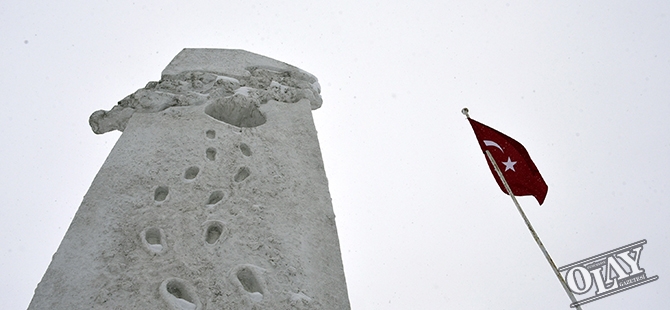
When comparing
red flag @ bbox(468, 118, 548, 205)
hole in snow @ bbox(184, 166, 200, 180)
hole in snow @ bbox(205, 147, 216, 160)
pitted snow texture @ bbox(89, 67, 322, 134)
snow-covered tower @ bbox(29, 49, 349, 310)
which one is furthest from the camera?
red flag @ bbox(468, 118, 548, 205)

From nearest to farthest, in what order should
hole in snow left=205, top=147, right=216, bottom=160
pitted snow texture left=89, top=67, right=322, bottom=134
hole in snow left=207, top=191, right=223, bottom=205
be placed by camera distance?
hole in snow left=207, top=191, right=223, bottom=205
hole in snow left=205, top=147, right=216, bottom=160
pitted snow texture left=89, top=67, right=322, bottom=134

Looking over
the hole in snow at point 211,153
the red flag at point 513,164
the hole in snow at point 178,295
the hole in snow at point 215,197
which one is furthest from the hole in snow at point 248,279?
Result: the red flag at point 513,164

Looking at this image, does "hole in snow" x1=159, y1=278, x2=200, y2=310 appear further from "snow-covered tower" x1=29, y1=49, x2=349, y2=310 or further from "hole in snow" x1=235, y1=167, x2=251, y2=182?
"hole in snow" x1=235, y1=167, x2=251, y2=182

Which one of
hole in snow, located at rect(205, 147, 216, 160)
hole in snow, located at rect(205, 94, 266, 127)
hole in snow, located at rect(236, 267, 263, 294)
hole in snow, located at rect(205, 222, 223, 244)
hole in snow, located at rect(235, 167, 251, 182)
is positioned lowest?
hole in snow, located at rect(236, 267, 263, 294)

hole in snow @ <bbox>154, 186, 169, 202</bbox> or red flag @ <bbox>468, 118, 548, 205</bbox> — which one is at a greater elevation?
red flag @ <bbox>468, 118, 548, 205</bbox>

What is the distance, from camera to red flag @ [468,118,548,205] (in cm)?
532

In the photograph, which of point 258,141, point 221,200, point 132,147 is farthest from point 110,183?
point 258,141

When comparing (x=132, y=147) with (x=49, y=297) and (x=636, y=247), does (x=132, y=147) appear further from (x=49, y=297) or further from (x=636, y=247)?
(x=636, y=247)

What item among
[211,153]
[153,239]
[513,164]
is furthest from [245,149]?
[513,164]

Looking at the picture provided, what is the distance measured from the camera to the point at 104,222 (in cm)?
295

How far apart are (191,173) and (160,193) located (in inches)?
9.0

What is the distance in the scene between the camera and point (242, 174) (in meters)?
3.31

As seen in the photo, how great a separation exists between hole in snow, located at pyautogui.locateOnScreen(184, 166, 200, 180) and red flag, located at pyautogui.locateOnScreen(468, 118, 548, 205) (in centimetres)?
328

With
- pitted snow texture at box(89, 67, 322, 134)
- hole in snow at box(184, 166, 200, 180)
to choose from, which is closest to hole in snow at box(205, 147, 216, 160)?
hole in snow at box(184, 166, 200, 180)
